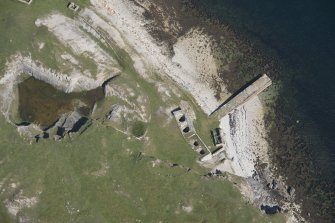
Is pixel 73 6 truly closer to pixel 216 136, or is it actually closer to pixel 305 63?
pixel 216 136

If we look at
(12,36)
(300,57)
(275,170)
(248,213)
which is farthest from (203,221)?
(12,36)

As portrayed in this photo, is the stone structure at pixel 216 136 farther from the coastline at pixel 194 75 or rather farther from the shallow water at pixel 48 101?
the shallow water at pixel 48 101

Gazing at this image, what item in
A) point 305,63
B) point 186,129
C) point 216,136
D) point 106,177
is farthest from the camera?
point 305,63

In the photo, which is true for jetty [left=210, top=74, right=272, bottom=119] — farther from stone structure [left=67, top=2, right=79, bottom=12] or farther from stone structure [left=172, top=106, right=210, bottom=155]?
stone structure [left=67, top=2, right=79, bottom=12]

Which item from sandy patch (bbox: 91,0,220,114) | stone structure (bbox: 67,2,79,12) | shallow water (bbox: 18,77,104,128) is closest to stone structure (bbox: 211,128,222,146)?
sandy patch (bbox: 91,0,220,114)

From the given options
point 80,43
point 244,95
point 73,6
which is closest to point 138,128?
point 80,43

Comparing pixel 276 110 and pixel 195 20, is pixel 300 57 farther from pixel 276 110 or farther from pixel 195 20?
pixel 195 20

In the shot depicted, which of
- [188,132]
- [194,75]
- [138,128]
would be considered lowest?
[138,128]
